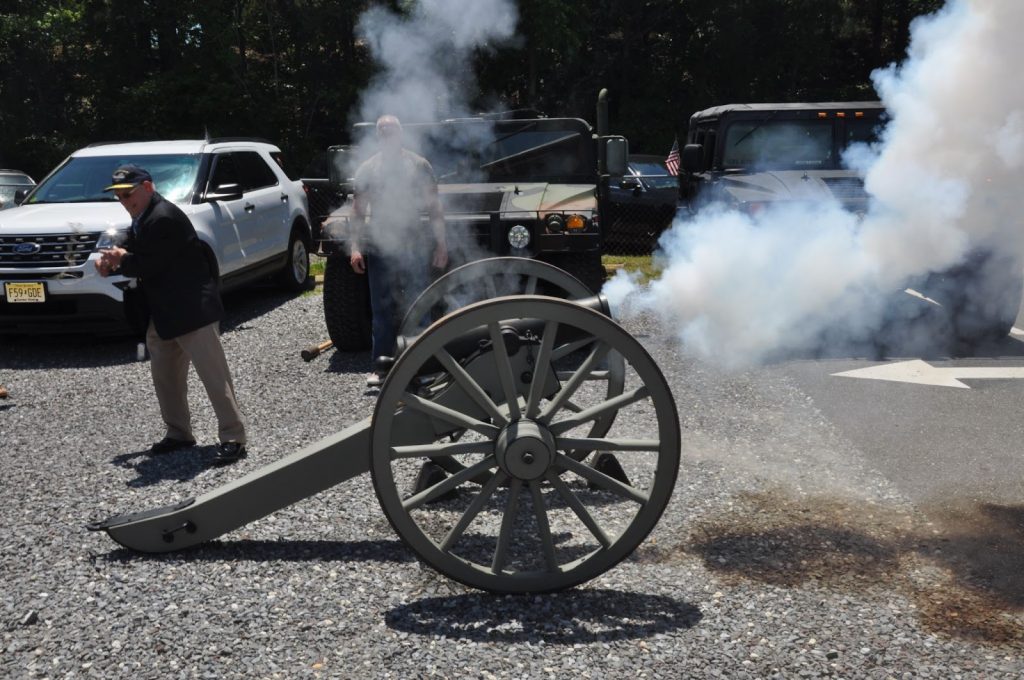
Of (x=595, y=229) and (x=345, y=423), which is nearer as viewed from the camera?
(x=345, y=423)

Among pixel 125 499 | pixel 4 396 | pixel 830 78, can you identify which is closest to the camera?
pixel 125 499

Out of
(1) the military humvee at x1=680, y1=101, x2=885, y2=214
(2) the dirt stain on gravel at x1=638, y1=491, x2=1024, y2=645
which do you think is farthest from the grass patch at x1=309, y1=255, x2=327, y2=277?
(2) the dirt stain on gravel at x1=638, y1=491, x2=1024, y2=645

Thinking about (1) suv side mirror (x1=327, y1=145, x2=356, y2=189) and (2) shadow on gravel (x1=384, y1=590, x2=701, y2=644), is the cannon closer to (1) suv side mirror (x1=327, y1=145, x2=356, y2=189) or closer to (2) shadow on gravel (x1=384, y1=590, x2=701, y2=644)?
(2) shadow on gravel (x1=384, y1=590, x2=701, y2=644)

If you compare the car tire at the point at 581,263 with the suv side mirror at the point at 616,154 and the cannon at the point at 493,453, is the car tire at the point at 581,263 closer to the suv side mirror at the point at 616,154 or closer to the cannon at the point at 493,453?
the suv side mirror at the point at 616,154

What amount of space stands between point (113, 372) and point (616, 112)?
1994 centimetres

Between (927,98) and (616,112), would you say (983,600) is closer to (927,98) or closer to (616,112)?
(927,98)

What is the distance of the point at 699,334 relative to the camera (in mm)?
6602

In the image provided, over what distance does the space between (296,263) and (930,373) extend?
6.99 meters

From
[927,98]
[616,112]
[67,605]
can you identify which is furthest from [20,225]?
[616,112]

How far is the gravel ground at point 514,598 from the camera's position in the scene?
343 centimetres

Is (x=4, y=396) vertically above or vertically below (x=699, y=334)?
below

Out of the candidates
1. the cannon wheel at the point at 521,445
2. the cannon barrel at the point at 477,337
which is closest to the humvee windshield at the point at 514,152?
the cannon barrel at the point at 477,337

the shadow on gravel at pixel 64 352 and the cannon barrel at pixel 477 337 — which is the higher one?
the cannon barrel at pixel 477 337

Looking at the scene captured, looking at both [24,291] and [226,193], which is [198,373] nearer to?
[24,291]
